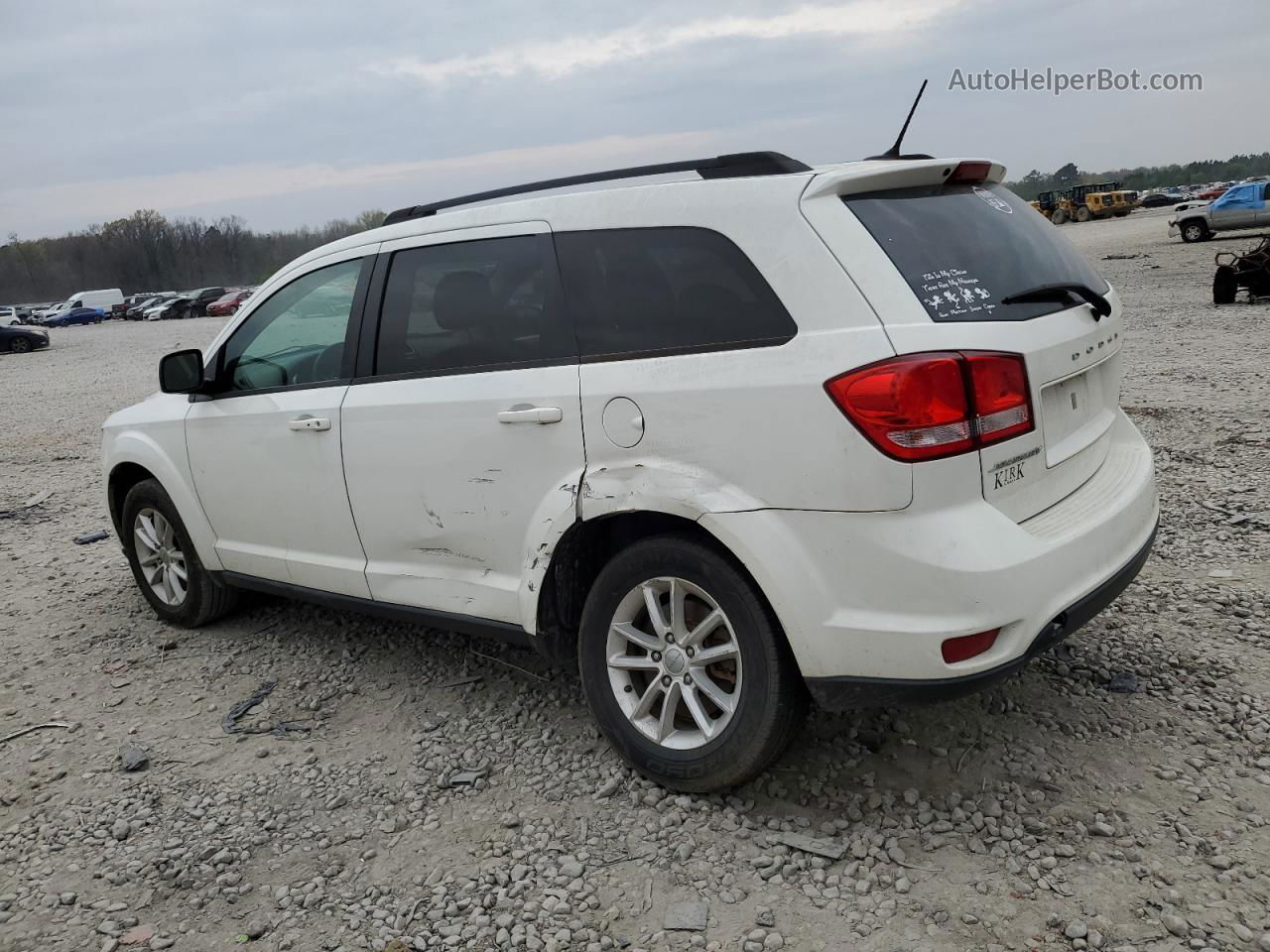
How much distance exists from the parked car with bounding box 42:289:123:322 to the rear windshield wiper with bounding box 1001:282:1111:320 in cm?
6351

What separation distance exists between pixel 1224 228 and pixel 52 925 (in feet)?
109

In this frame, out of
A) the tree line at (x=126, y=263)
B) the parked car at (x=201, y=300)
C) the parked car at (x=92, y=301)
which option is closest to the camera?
the parked car at (x=201, y=300)

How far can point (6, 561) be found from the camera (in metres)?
6.82

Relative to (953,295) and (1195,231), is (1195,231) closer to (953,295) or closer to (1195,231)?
(1195,231)

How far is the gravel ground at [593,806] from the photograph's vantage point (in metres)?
2.70

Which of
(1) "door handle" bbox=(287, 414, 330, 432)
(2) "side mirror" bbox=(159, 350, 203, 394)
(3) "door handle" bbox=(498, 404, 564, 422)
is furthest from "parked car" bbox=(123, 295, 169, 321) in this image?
(3) "door handle" bbox=(498, 404, 564, 422)

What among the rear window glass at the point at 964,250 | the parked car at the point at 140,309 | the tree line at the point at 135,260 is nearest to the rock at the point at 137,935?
the rear window glass at the point at 964,250

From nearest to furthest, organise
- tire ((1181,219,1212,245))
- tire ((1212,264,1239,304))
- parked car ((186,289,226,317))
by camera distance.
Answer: tire ((1212,264,1239,304)) → tire ((1181,219,1212,245)) → parked car ((186,289,226,317))

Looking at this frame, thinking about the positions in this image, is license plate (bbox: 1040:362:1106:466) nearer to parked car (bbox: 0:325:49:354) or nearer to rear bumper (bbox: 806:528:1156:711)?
rear bumper (bbox: 806:528:1156:711)

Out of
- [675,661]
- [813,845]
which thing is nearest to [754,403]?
[675,661]

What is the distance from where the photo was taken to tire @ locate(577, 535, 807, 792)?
294 cm

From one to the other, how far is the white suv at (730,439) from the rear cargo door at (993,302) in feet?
0.04

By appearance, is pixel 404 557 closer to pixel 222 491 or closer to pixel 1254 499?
pixel 222 491

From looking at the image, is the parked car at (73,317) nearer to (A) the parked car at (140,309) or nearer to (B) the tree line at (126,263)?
(A) the parked car at (140,309)
